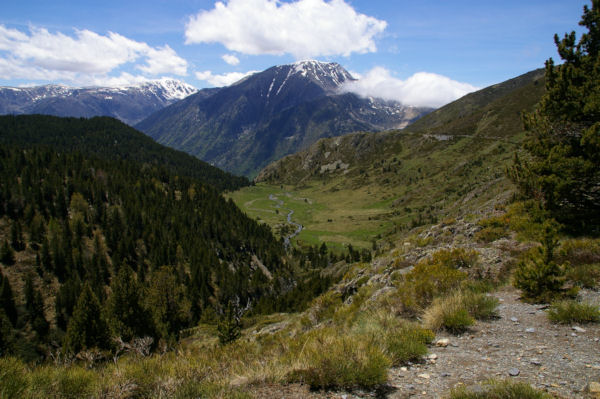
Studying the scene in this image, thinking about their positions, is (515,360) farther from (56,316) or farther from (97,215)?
(97,215)

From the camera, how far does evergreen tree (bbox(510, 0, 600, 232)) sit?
51.9 ft

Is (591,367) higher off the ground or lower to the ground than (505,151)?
lower

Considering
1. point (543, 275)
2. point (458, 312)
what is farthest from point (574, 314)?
point (458, 312)

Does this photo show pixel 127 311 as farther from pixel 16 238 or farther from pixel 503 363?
pixel 16 238

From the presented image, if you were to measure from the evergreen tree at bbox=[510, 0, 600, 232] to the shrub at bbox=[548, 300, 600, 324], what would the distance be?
1011cm

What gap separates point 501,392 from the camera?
5078 mm

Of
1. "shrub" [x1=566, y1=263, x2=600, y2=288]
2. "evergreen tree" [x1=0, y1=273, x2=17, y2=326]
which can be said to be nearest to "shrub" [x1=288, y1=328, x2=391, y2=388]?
"shrub" [x1=566, y1=263, x2=600, y2=288]

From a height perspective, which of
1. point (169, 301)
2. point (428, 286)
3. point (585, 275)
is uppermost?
point (585, 275)

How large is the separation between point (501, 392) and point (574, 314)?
18.5 feet

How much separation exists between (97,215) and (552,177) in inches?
5466

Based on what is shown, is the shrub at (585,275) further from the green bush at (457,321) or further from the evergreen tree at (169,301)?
the evergreen tree at (169,301)

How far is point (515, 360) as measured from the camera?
277 inches

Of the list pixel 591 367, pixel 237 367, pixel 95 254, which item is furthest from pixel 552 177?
pixel 95 254

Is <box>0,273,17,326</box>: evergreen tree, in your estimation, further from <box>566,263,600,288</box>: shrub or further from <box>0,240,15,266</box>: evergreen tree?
<box>566,263,600,288</box>: shrub
